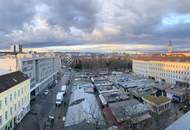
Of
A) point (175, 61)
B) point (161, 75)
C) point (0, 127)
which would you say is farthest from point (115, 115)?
point (161, 75)

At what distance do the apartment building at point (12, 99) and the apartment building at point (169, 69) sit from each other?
29.6 meters

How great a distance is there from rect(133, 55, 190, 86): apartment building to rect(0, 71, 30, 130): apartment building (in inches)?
1164

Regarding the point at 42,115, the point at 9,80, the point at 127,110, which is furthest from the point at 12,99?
the point at 127,110

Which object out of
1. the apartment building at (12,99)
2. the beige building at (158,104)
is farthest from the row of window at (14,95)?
the beige building at (158,104)

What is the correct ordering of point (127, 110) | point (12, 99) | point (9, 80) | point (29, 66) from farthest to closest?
1. point (29, 66)
2. point (9, 80)
3. point (127, 110)
4. point (12, 99)

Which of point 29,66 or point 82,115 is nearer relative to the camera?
point 82,115

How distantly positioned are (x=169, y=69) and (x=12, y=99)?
3647cm

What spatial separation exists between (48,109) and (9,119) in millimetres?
6658

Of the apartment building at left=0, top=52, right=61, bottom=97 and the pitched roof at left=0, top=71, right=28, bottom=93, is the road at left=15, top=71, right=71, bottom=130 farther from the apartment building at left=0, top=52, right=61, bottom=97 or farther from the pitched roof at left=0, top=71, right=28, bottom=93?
the pitched roof at left=0, top=71, right=28, bottom=93

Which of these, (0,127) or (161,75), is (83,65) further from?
(0,127)

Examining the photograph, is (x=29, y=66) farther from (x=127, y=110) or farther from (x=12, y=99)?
(x=127, y=110)

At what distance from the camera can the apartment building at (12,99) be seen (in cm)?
1886

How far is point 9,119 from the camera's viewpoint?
20188 mm

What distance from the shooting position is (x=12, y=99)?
20.9 meters
